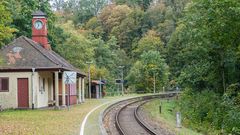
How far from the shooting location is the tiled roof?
3616 centimetres

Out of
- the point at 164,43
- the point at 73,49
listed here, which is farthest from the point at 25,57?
the point at 164,43

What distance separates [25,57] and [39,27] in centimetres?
576

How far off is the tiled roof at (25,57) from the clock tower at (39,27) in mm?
3368

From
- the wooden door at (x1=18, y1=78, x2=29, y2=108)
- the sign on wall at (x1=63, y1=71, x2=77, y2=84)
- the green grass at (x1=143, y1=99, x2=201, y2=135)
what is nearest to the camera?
the green grass at (x1=143, y1=99, x2=201, y2=135)

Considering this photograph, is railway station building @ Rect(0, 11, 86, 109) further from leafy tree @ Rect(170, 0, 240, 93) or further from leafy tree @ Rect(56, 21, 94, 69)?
leafy tree @ Rect(56, 21, 94, 69)

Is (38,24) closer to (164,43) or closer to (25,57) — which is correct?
(25,57)

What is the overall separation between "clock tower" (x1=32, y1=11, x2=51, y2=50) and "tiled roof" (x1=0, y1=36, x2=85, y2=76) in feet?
11.1

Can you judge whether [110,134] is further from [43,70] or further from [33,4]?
[33,4]

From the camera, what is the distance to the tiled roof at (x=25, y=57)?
119ft

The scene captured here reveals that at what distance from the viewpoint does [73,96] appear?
4450cm

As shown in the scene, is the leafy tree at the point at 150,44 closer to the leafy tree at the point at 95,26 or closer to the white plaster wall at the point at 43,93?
the leafy tree at the point at 95,26

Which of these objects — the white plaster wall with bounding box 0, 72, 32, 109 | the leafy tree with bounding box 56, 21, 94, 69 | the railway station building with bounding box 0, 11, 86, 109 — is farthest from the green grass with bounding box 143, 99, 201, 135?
the leafy tree with bounding box 56, 21, 94, 69

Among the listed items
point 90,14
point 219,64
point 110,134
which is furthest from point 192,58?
point 90,14

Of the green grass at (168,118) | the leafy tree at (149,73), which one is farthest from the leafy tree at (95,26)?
the green grass at (168,118)
